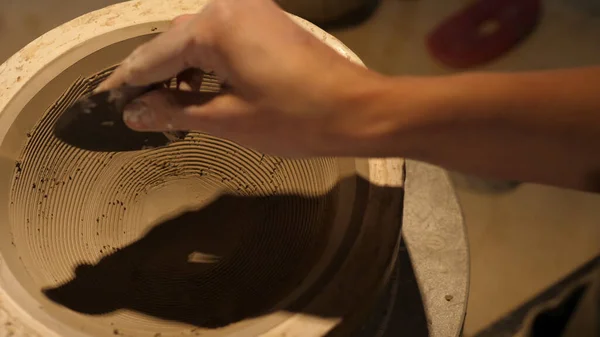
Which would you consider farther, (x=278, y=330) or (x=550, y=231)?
(x=550, y=231)

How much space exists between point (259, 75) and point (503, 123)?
0.25m

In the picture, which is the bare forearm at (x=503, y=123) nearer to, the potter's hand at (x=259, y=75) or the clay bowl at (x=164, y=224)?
the potter's hand at (x=259, y=75)

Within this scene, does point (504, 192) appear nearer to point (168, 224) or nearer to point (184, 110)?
point (168, 224)

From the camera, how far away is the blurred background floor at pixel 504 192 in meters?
1.36

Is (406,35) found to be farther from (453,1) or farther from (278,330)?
(278,330)

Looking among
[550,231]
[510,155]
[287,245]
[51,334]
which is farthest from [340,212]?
[550,231]

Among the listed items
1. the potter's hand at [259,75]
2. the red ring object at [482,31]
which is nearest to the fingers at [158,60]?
the potter's hand at [259,75]

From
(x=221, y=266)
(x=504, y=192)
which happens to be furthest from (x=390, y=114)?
(x=504, y=192)

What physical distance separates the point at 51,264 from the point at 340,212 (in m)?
0.42

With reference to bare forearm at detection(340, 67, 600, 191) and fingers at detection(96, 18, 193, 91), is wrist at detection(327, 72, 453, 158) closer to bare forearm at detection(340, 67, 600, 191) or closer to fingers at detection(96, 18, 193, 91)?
bare forearm at detection(340, 67, 600, 191)

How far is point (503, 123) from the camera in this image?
55cm

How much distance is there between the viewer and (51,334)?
2.29 ft

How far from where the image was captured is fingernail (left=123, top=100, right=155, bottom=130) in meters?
0.73

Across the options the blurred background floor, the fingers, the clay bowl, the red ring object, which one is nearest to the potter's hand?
the fingers
